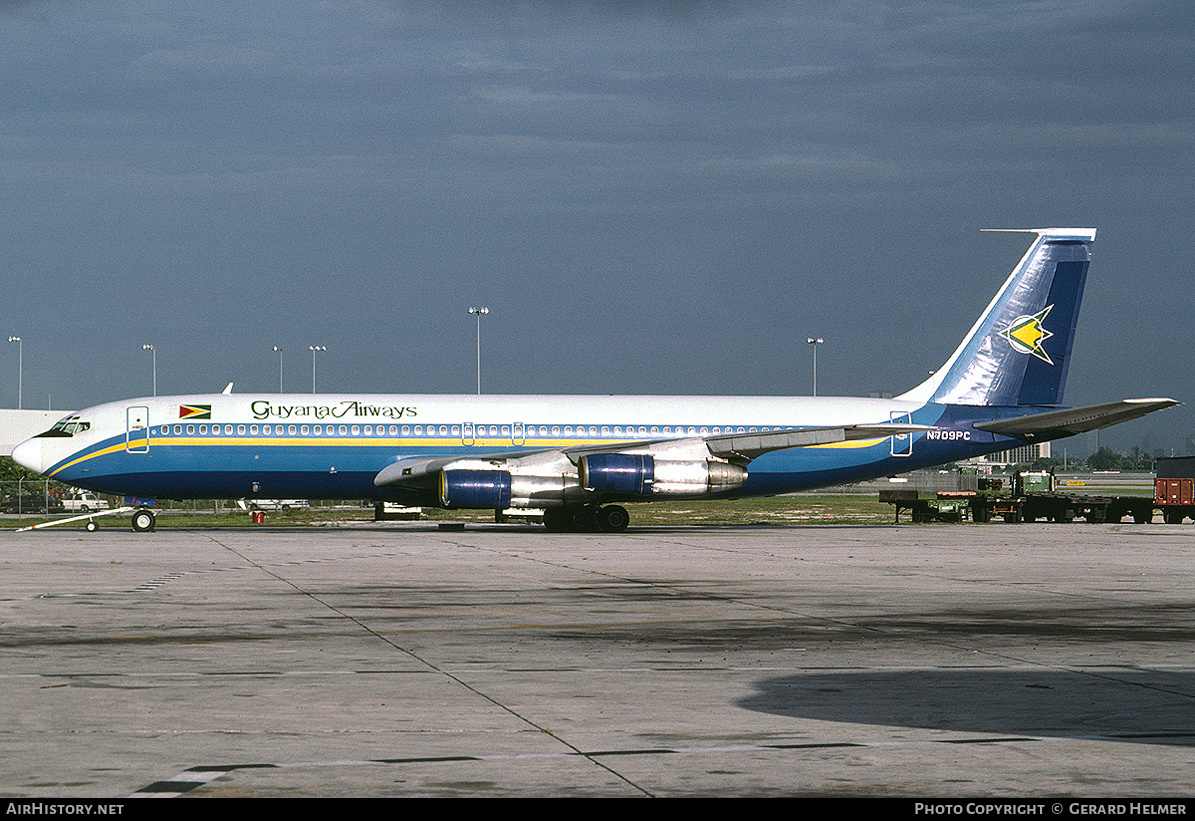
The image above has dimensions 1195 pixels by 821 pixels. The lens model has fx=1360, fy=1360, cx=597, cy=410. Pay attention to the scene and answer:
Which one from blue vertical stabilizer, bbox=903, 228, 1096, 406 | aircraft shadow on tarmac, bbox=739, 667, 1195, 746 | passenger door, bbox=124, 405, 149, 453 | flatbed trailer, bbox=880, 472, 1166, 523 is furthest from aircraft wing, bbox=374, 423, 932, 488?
aircraft shadow on tarmac, bbox=739, 667, 1195, 746

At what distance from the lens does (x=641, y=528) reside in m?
48.0

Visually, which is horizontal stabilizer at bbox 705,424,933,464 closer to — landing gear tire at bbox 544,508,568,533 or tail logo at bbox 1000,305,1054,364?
landing gear tire at bbox 544,508,568,533

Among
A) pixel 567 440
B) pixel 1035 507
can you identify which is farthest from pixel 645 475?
pixel 1035 507

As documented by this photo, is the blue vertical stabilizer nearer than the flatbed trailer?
Yes

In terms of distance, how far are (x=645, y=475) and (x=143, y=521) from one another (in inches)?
621

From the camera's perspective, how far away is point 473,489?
1603 inches

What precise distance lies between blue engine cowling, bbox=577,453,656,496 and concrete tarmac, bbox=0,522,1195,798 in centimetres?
1521

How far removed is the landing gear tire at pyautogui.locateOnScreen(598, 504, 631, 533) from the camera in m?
44.1

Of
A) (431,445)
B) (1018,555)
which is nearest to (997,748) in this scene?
(1018,555)

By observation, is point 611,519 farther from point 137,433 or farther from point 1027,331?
point 1027,331

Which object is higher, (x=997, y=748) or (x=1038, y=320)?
(x=1038, y=320)

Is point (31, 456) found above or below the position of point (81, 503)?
above
